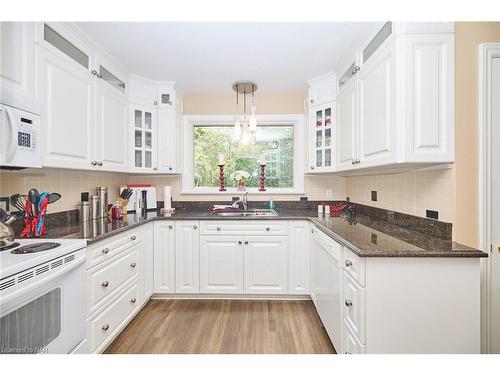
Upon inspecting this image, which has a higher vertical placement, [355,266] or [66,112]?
[66,112]

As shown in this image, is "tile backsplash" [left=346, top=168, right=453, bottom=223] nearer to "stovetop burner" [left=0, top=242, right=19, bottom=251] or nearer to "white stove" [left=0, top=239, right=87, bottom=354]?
"white stove" [left=0, top=239, right=87, bottom=354]

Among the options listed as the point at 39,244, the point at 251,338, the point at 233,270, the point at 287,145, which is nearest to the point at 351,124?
the point at 287,145

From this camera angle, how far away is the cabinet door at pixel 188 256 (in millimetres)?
2604

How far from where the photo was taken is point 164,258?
2.61 m

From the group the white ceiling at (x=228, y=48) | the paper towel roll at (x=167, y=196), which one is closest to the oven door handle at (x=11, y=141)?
the white ceiling at (x=228, y=48)

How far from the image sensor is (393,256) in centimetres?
131

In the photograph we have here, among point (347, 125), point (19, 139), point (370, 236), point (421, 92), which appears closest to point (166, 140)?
point (19, 139)

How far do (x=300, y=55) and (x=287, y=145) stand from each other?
1.25 m

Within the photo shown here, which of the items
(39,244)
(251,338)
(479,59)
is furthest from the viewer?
(251,338)

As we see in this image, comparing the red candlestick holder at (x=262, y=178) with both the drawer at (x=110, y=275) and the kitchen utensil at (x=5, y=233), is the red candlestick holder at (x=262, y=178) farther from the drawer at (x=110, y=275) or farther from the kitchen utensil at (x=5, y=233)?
the kitchen utensil at (x=5, y=233)

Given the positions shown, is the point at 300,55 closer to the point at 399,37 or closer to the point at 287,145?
the point at 399,37

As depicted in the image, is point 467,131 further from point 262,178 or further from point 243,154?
point 243,154

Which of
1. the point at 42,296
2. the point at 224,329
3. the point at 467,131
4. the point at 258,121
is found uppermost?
the point at 258,121

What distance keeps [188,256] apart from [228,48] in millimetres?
2032
